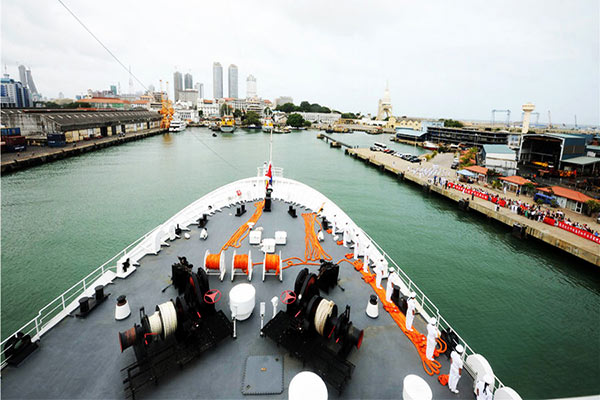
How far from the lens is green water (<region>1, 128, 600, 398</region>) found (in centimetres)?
948

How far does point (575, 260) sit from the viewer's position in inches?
612

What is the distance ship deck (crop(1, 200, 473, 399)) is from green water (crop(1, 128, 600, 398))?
229 inches

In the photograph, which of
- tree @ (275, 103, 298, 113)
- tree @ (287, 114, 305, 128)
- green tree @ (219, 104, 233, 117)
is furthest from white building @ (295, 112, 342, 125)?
green tree @ (219, 104, 233, 117)

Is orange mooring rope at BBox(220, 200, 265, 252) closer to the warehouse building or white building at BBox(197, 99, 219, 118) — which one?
the warehouse building

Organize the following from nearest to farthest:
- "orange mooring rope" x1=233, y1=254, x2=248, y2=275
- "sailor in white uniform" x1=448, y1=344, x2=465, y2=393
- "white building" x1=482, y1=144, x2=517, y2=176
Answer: "sailor in white uniform" x1=448, y1=344, x2=465, y2=393
"orange mooring rope" x1=233, y1=254, x2=248, y2=275
"white building" x1=482, y1=144, x2=517, y2=176

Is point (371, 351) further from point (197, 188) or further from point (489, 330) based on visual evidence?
point (197, 188)

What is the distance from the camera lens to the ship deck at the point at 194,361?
14.2 ft

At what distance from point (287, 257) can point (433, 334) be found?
4.56m

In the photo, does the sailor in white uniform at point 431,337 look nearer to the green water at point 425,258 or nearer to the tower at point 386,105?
the green water at point 425,258

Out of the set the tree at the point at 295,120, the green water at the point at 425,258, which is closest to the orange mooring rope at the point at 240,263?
the green water at the point at 425,258

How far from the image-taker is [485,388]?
4.21 meters

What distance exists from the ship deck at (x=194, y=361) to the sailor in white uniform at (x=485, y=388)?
294 millimetres

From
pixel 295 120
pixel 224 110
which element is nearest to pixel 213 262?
pixel 295 120

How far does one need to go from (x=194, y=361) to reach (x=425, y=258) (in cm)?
1383
